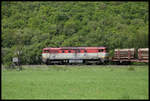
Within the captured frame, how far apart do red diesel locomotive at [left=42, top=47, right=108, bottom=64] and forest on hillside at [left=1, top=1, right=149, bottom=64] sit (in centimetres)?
216

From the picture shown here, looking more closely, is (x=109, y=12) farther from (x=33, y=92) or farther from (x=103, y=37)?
(x=33, y=92)

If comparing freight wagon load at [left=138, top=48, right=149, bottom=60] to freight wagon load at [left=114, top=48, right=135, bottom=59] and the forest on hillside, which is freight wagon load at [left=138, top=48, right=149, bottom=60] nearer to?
freight wagon load at [left=114, top=48, right=135, bottom=59]

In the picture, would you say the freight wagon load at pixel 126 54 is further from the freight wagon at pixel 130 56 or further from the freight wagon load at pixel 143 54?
the freight wagon load at pixel 143 54

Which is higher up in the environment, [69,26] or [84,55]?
[69,26]

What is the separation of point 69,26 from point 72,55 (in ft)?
40.8

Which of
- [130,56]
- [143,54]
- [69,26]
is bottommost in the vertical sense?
[130,56]

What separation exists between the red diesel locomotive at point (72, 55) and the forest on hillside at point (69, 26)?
2156mm

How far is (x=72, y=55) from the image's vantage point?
3497 cm

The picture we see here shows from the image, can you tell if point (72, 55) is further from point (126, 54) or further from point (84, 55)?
point (126, 54)

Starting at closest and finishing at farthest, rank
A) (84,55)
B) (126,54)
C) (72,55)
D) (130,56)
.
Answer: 1. (130,56)
2. (126,54)
3. (84,55)
4. (72,55)

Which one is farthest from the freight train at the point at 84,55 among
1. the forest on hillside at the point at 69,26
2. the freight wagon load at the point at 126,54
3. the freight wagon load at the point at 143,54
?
the forest on hillside at the point at 69,26

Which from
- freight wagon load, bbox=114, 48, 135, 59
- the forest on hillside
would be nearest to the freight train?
freight wagon load, bbox=114, 48, 135, 59

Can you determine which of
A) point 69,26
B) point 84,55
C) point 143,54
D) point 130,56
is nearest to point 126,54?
point 130,56

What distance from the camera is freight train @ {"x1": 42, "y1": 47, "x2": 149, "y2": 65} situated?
3300 cm
